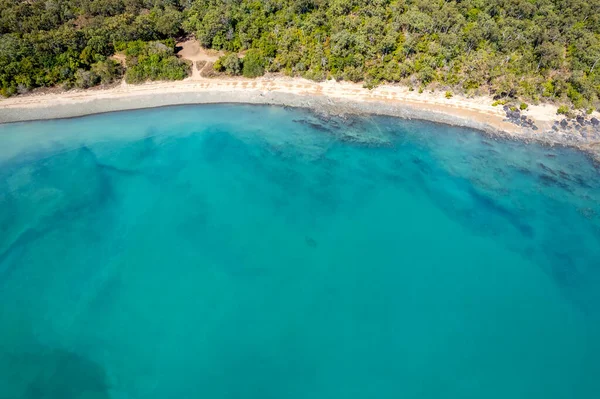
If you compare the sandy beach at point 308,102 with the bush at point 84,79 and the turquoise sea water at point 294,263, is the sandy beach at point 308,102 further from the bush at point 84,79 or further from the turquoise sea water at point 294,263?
the turquoise sea water at point 294,263

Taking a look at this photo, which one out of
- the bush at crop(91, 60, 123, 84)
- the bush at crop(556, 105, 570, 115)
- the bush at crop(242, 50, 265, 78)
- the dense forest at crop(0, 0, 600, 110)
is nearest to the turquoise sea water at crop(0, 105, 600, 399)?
the bush at crop(556, 105, 570, 115)

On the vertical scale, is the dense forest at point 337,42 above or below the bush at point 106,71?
above

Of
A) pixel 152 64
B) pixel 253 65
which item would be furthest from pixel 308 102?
pixel 152 64

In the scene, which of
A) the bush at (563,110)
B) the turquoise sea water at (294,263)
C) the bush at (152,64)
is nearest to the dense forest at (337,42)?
the bush at (152,64)

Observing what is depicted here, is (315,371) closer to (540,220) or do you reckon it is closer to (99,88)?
(540,220)

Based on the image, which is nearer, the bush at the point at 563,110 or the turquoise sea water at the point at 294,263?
the turquoise sea water at the point at 294,263

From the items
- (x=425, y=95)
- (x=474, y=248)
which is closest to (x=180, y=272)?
(x=474, y=248)
